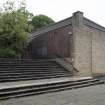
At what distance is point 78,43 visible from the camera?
55.5 ft

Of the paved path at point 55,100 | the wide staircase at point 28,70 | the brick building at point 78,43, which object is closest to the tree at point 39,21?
the brick building at point 78,43

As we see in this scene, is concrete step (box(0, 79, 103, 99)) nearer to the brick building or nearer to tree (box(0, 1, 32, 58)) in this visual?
the brick building

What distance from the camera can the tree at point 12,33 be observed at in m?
19.6

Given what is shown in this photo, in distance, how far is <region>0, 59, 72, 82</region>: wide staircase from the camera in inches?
468

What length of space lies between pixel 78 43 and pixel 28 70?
18.2ft

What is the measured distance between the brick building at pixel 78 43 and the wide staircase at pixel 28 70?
1823 mm

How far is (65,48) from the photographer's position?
56.4 ft

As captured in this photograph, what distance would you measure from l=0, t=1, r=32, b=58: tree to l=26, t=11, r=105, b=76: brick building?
6.92 feet

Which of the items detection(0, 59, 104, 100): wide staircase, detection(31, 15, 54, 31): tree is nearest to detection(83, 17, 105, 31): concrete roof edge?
detection(0, 59, 104, 100): wide staircase

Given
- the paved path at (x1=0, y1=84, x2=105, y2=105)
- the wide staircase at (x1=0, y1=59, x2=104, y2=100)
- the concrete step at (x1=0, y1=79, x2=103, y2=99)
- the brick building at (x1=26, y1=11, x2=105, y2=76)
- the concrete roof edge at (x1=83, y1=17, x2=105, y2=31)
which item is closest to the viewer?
the paved path at (x1=0, y1=84, x2=105, y2=105)

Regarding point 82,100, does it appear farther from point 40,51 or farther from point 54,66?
point 40,51

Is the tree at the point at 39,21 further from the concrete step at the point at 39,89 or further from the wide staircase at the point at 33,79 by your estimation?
the concrete step at the point at 39,89

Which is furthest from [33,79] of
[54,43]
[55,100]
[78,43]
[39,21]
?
[39,21]

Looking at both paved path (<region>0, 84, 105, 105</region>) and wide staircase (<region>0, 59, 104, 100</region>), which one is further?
wide staircase (<region>0, 59, 104, 100</region>)
